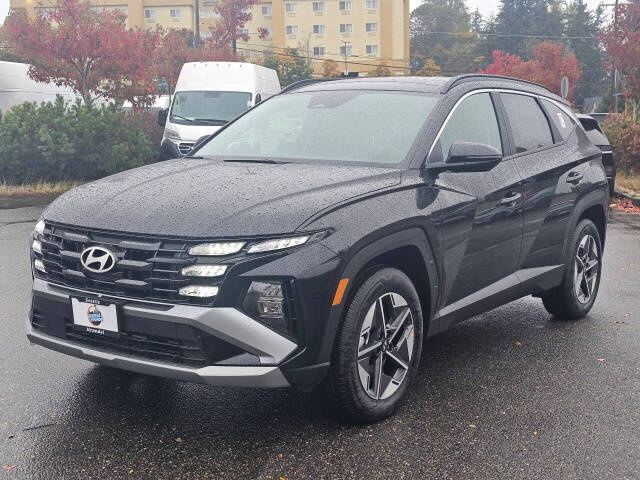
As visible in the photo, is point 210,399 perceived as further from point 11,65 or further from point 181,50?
point 181,50

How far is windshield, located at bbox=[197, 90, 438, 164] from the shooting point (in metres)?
4.85

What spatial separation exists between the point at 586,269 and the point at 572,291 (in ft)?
0.97

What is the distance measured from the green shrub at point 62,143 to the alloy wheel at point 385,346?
525 inches

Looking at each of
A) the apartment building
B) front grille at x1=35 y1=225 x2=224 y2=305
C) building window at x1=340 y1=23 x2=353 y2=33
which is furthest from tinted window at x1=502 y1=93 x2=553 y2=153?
building window at x1=340 y1=23 x2=353 y2=33

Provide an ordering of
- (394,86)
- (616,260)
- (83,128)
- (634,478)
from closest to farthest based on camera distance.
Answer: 1. (634,478)
2. (394,86)
3. (616,260)
4. (83,128)

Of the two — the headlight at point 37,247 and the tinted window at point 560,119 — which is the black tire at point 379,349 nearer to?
the headlight at point 37,247

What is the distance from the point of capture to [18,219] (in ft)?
40.4

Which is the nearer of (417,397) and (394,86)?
(417,397)

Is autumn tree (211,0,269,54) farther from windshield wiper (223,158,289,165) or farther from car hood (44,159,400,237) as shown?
car hood (44,159,400,237)

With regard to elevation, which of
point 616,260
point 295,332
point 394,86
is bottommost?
point 616,260

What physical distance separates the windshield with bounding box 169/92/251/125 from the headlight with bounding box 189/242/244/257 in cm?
1451

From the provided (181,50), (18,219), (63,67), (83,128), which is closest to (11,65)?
(63,67)

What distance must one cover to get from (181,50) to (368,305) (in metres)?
34.4

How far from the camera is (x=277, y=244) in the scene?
3693 millimetres
